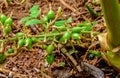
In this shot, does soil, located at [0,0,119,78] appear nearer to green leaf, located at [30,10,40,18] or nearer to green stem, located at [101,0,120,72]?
green stem, located at [101,0,120,72]

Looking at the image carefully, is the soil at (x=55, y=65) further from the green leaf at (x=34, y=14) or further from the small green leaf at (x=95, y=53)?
the green leaf at (x=34, y=14)

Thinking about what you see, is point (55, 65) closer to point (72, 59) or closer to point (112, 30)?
point (72, 59)

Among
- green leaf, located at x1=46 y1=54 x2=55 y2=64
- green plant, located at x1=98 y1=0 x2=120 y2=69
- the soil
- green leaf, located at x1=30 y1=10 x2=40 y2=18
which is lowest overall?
the soil

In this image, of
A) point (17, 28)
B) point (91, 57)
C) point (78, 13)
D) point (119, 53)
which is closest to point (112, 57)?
point (119, 53)

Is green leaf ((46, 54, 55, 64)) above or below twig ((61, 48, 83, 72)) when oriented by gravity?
above

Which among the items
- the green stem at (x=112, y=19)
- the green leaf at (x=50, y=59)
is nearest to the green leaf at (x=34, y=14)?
the green leaf at (x=50, y=59)

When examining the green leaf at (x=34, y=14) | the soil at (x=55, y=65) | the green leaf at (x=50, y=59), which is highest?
the green leaf at (x=34, y=14)

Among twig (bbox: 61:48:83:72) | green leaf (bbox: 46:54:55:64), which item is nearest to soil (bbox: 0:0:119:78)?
twig (bbox: 61:48:83:72)

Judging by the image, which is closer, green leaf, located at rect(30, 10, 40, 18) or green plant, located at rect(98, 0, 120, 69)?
→ green plant, located at rect(98, 0, 120, 69)
